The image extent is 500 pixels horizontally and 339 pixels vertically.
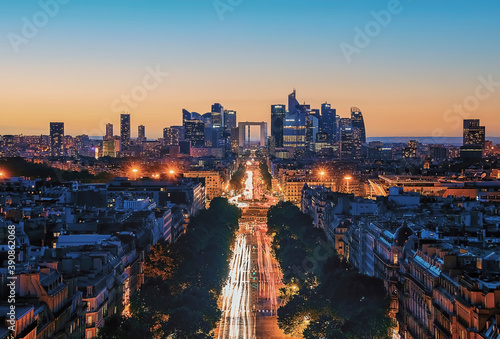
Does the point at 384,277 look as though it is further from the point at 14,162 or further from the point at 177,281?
the point at 14,162

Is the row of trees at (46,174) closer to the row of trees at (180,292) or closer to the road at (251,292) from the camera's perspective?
the road at (251,292)

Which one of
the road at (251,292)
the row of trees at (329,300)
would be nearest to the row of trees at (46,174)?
the road at (251,292)

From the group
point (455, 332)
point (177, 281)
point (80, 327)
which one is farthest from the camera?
point (177, 281)

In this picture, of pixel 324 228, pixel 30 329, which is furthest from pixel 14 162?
pixel 30 329

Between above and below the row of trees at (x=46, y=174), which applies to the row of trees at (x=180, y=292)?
below

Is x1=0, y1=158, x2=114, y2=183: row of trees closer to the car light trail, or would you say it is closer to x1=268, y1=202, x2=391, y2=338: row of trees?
the car light trail

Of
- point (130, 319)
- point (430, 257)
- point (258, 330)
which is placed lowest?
point (258, 330)

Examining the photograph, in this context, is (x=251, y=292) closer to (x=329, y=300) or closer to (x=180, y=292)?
(x=180, y=292)
